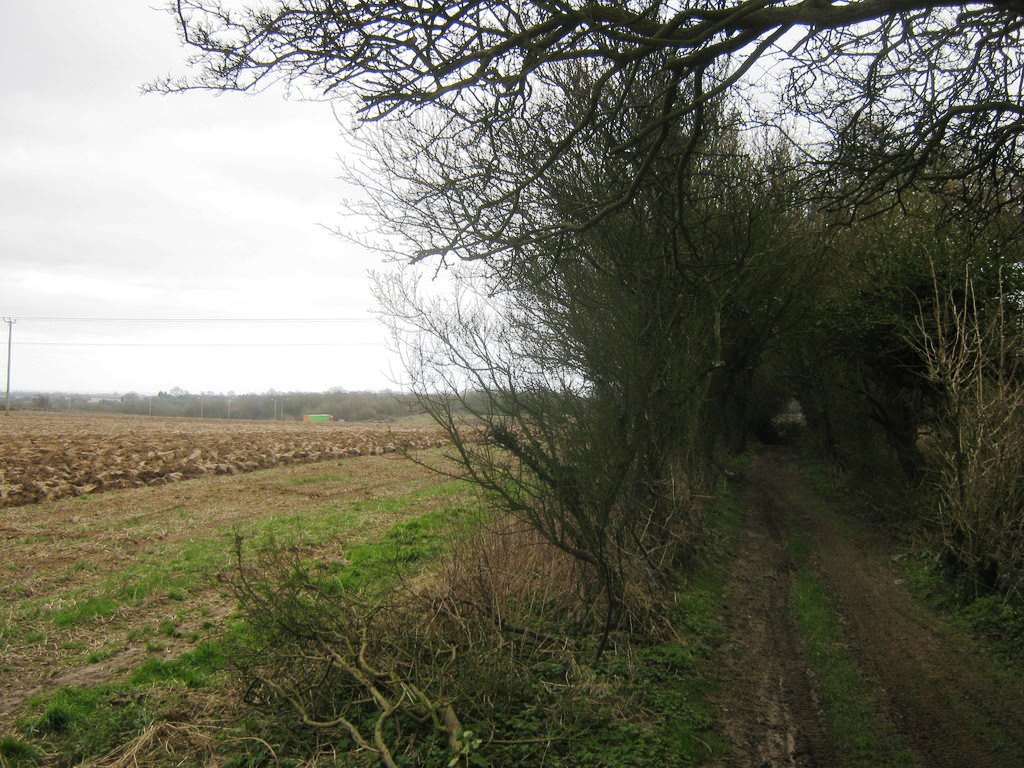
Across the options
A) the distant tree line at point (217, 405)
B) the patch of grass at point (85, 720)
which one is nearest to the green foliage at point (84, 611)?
the patch of grass at point (85, 720)

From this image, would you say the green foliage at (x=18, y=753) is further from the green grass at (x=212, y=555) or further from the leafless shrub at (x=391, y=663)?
the green grass at (x=212, y=555)

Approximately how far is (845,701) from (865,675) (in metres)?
0.79

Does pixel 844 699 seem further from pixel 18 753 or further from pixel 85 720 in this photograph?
pixel 18 753

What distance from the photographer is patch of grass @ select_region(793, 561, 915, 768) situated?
5.40 meters

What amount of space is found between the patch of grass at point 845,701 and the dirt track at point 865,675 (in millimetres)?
87

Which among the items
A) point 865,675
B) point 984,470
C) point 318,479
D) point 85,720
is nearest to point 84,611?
point 85,720

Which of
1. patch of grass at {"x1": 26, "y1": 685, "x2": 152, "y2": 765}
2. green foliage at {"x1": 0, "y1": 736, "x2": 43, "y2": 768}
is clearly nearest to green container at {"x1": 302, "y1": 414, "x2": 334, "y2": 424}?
patch of grass at {"x1": 26, "y1": 685, "x2": 152, "y2": 765}

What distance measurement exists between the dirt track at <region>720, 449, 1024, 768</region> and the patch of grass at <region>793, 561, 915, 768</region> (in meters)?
0.09

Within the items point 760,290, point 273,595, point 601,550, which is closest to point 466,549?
point 601,550

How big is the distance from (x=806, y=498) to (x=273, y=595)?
1548 centimetres

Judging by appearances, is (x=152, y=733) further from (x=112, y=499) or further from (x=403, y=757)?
(x=112, y=499)

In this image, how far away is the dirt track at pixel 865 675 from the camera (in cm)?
554

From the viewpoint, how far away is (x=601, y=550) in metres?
6.92

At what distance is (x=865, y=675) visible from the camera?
7043mm
